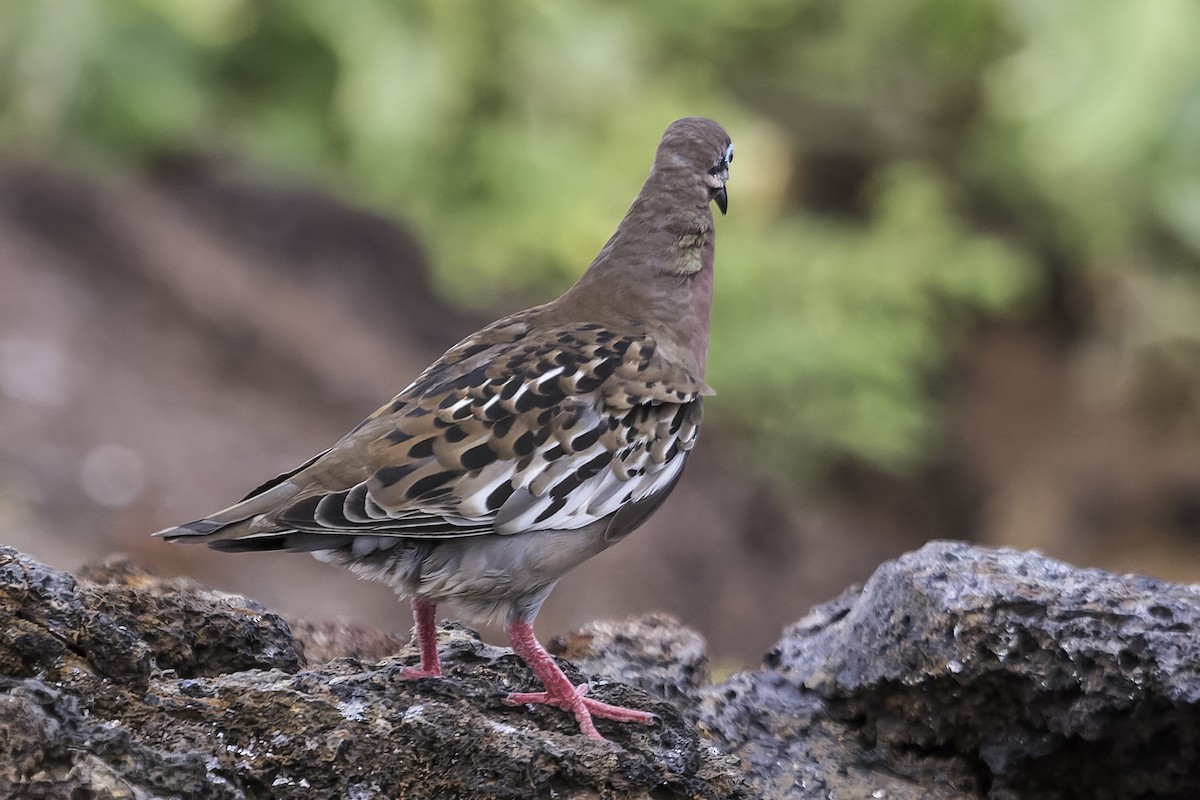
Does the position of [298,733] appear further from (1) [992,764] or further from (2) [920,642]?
(1) [992,764]

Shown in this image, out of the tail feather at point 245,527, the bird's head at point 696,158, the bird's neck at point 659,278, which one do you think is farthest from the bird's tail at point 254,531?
the bird's head at point 696,158

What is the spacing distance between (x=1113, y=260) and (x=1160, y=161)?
54.7 inches

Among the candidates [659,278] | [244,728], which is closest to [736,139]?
[659,278]

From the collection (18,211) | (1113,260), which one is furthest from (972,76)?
(18,211)

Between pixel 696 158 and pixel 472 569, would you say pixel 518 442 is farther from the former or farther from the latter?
pixel 696 158

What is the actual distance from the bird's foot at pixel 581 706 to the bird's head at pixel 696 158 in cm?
188

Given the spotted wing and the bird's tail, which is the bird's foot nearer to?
the spotted wing

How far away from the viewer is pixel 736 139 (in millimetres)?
14562

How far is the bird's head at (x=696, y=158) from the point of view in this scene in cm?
495

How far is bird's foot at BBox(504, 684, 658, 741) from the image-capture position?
387 cm

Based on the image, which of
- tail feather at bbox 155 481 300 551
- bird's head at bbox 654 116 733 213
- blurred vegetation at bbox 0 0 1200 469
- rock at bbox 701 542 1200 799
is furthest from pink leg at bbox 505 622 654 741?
blurred vegetation at bbox 0 0 1200 469

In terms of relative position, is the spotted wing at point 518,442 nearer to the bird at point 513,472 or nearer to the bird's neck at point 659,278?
the bird at point 513,472

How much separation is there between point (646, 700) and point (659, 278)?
1.50 m

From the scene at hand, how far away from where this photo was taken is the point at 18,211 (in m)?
13.4
